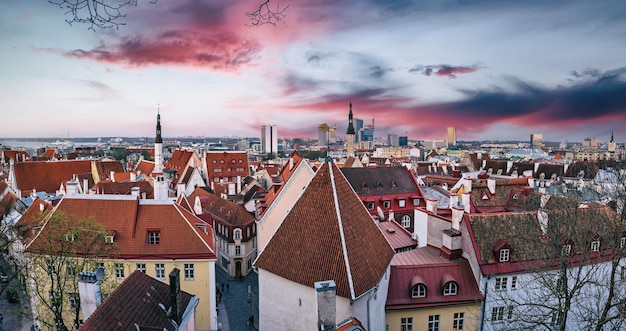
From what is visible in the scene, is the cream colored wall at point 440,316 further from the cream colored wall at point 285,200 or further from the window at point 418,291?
the cream colored wall at point 285,200

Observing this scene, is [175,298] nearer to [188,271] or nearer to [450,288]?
[188,271]

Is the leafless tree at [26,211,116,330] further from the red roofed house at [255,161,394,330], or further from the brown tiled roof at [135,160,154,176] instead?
the brown tiled roof at [135,160,154,176]

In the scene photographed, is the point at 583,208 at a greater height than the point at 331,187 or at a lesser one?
lesser

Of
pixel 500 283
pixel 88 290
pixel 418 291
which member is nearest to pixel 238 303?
pixel 418 291

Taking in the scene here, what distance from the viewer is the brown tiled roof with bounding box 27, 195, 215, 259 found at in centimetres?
2275

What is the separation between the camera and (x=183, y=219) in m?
23.8

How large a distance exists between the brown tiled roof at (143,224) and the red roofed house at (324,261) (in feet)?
23.7

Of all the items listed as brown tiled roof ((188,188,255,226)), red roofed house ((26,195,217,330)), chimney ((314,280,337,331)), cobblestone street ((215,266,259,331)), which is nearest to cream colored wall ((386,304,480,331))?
chimney ((314,280,337,331))

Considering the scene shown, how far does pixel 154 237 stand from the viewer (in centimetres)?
2325

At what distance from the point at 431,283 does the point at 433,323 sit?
209cm

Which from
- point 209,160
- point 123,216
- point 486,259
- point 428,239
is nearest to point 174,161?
point 209,160

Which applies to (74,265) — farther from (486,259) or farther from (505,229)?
(505,229)

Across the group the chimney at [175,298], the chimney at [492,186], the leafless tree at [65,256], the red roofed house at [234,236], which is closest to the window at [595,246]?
the chimney at [492,186]

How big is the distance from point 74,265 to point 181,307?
9.08m
